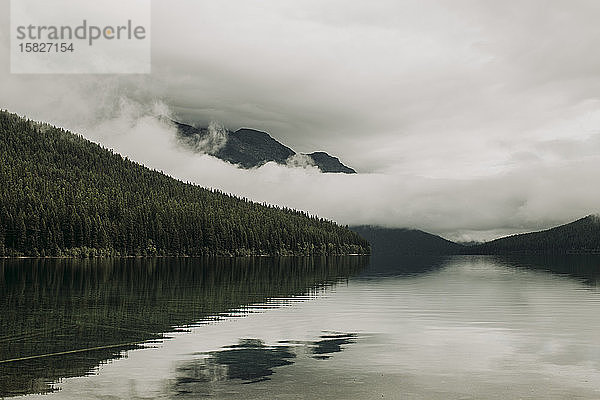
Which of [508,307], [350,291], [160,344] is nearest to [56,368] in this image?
[160,344]

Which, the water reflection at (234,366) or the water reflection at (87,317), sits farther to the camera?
the water reflection at (87,317)

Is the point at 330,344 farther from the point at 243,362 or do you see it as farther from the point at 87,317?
the point at 87,317

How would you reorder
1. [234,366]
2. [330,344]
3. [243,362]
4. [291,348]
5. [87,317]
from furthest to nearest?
[87,317], [330,344], [291,348], [243,362], [234,366]

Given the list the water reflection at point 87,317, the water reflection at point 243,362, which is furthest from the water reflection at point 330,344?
the water reflection at point 87,317

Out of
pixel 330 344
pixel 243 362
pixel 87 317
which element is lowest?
pixel 330 344

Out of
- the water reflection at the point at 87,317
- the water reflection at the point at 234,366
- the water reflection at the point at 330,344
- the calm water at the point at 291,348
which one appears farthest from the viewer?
the water reflection at the point at 330,344

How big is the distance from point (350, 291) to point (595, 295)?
1223 inches

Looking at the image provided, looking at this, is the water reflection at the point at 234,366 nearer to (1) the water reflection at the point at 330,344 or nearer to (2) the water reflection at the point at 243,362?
(2) the water reflection at the point at 243,362

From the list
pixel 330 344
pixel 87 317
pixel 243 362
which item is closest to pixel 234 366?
pixel 243 362

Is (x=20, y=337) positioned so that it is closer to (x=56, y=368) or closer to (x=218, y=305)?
(x=56, y=368)

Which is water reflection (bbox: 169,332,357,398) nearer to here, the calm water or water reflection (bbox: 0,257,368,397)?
the calm water

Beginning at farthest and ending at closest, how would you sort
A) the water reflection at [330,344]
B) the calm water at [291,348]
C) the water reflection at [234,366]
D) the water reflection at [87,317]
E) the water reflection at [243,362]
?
the water reflection at [330,344] → the water reflection at [87,317] → the water reflection at [234,366] → the water reflection at [243,362] → the calm water at [291,348]

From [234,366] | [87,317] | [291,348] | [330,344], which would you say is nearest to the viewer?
[234,366]

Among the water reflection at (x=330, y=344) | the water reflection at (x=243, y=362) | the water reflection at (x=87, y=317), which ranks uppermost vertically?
the water reflection at (x=87, y=317)
